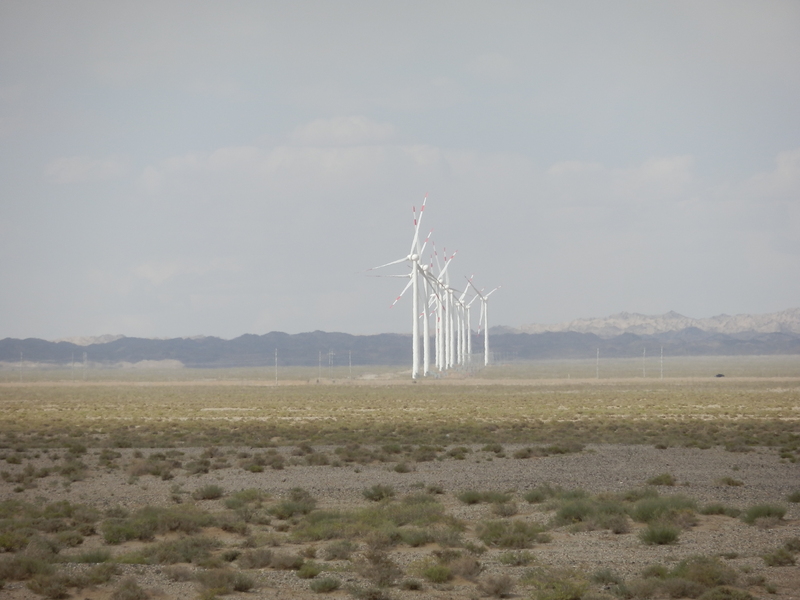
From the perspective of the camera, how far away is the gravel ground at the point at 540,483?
15078mm

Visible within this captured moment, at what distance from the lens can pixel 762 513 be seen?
19.9 meters

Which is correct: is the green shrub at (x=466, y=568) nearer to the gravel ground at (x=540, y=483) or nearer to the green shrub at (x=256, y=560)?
the gravel ground at (x=540, y=483)

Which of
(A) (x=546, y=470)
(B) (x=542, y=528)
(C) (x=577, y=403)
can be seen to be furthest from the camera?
(C) (x=577, y=403)

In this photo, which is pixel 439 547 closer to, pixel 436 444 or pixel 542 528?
pixel 542 528

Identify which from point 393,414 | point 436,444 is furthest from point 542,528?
point 393,414

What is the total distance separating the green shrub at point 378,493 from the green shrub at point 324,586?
9.55 meters

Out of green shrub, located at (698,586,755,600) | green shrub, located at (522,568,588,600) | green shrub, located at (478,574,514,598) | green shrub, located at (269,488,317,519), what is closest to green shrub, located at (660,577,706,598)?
green shrub, located at (698,586,755,600)

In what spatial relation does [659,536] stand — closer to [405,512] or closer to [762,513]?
[762,513]

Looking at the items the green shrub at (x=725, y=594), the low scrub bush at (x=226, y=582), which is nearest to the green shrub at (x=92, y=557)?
the low scrub bush at (x=226, y=582)

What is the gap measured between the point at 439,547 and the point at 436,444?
870 inches

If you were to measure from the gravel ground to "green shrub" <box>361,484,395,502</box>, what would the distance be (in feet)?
0.86

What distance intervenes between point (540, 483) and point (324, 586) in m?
13.5

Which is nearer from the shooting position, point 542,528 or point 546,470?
point 542,528

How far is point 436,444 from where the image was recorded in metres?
39.7
